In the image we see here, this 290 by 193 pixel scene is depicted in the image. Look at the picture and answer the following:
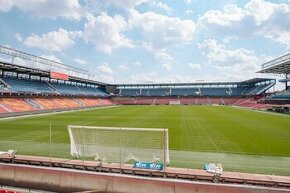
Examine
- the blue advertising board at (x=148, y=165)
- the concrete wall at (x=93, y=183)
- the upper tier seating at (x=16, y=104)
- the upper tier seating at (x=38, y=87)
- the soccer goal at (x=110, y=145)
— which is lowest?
the concrete wall at (x=93, y=183)

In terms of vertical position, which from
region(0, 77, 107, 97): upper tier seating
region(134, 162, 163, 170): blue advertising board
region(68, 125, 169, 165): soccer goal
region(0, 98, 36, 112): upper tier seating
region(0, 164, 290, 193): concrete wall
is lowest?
region(0, 164, 290, 193): concrete wall

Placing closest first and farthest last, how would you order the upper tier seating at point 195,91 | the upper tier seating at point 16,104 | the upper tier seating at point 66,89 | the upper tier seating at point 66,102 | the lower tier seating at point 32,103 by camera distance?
1. the lower tier seating at point 32,103
2. the upper tier seating at point 16,104
3. the upper tier seating at point 66,102
4. the upper tier seating at point 66,89
5. the upper tier seating at point 195,91

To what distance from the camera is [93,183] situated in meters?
10.5

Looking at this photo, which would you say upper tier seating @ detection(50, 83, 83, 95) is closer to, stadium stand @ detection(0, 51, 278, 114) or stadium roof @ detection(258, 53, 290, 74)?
stadium stand @ detection(0, 51, 278, 114)

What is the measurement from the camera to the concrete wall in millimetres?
9352

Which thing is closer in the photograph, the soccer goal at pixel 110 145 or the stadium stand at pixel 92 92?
the soccer goal at pixel 110 145

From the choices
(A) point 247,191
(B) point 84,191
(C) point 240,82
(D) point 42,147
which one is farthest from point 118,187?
(C) point 240,82

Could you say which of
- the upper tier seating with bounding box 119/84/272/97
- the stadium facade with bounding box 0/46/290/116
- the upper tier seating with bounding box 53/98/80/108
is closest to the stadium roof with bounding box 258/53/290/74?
the stadium facade with bounding box 0/46/290/116

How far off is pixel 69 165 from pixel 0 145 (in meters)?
8.63

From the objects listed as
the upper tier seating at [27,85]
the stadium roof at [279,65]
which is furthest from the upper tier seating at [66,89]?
the stadium roof at [279,65]

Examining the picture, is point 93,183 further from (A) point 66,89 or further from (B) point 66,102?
(A) point 66,89

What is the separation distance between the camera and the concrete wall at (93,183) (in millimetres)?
9352

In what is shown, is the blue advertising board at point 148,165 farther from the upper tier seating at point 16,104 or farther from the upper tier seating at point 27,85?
the upper tier seating at point 27,85

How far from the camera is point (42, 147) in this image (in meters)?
17.1
